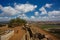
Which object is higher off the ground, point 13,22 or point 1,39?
point 13,22

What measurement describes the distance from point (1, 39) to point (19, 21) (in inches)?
436

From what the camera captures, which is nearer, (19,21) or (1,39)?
(1,39)

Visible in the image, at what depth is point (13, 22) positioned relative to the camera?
1480cm

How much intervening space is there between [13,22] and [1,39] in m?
10.9

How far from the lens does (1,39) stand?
3984 mm

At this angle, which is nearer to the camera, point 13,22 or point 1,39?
point 1,39

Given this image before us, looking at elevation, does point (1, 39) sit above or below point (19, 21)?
below

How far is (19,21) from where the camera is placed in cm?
1505

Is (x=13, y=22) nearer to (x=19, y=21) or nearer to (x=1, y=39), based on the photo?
(x=19, y=21)

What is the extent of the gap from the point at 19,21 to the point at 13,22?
2.43 ft

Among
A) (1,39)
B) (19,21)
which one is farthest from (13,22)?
(1,39)
